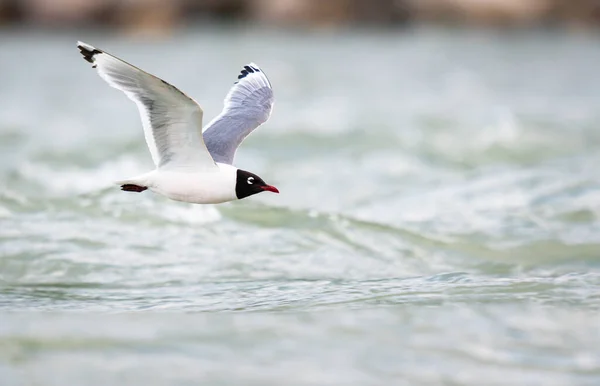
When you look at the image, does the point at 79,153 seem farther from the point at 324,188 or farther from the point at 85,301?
the point at 85,301

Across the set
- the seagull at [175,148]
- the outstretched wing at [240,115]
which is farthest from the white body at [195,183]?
the outstretched wing at [240,115]

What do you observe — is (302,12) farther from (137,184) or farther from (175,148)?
(137,184)

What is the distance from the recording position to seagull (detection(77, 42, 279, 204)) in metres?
5.63

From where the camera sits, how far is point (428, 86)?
21594 millimetres

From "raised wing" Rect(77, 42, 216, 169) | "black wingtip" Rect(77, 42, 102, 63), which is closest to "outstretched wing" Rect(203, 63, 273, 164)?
"raised wing" Rect(77, 42, 216, 169)

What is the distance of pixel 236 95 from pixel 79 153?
6459mm

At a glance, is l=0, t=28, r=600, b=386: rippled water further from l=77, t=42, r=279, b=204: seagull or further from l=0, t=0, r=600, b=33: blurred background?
l=0, t=0, r=600, b=33: blurred background

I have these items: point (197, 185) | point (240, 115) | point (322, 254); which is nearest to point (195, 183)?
point (197, 185)

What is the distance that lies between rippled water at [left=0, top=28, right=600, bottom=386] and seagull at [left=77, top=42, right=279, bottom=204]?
0.69 m

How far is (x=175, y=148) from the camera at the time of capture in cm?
607

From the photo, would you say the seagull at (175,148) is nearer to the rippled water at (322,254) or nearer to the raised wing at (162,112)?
the raised wing at (162,112)

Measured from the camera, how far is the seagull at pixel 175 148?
563 centimetres

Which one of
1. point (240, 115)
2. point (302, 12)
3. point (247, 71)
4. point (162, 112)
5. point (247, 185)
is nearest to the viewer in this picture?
point (162, 112)

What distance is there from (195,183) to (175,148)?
0.24 meters
